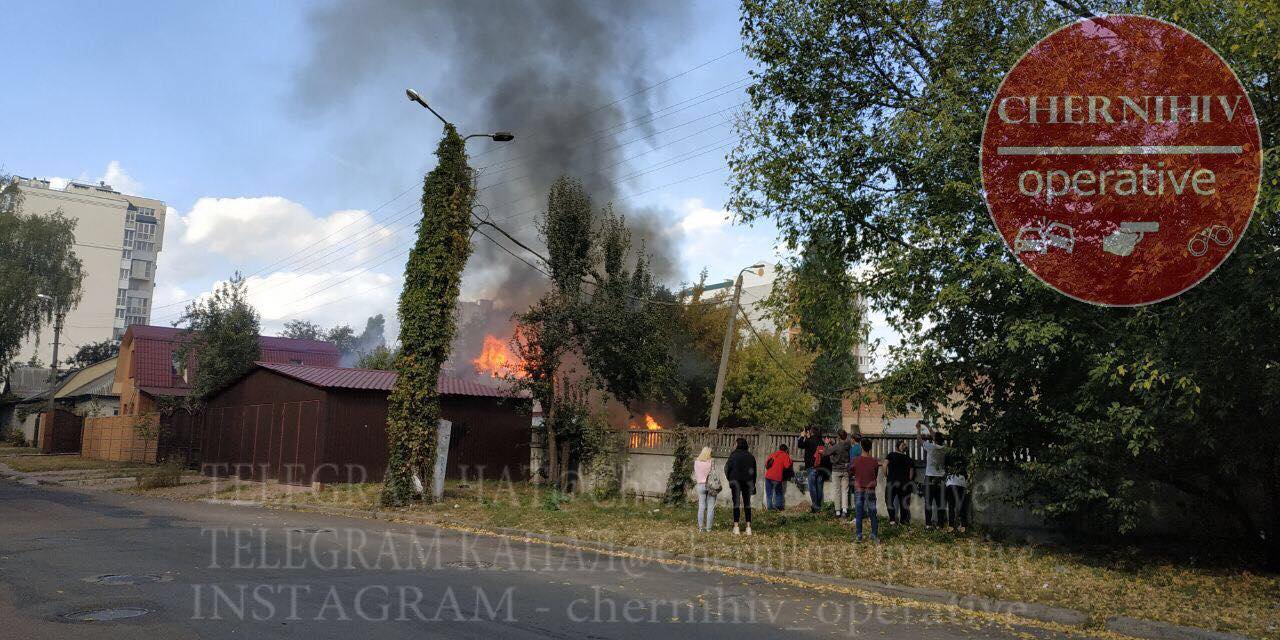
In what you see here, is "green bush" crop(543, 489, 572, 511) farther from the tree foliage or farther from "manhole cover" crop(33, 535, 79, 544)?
"manhole cover" crop(33, 535, 79, 544)

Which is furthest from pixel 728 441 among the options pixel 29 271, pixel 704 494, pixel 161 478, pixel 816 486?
pixel 29 271

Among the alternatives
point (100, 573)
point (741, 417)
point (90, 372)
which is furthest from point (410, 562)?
point (90, 372)

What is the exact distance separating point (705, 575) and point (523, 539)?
4.69 m

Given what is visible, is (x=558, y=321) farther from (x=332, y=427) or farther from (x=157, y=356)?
(x=157, y=356)

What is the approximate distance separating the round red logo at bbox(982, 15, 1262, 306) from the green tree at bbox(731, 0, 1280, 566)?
277mm

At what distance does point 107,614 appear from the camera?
23.3ft

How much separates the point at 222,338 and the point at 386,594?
30571 millimetres

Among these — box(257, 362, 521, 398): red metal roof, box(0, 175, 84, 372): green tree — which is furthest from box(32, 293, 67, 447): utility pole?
box(257, 362, 521, 398): red metal roof

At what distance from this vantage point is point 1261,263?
29.1 feet

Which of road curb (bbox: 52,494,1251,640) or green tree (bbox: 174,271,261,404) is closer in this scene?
road curb (bbox: 52,494,1251,640)

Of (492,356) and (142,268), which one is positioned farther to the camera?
(142,268)

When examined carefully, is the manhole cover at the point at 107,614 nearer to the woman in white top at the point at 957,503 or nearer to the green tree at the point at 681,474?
the woman in white top at the point at 957,503

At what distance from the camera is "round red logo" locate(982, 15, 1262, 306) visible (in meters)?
10.1

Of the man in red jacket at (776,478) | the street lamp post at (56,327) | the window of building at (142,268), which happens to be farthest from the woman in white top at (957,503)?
the window of building at (142,268)
